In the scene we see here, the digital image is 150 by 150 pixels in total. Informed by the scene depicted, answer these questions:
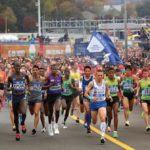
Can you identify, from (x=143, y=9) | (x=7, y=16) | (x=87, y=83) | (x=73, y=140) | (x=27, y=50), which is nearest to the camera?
(x=73, y=140)

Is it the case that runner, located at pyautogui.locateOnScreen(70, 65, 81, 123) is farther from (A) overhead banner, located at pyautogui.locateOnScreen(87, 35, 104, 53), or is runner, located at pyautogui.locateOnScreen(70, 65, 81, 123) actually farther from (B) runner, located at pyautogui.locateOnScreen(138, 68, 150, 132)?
(A) overhead banner, located at pyautogui.locateOnScreen(87, 35, 104, 53)

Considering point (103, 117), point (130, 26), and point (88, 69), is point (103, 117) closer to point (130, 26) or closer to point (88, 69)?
point (88, 69)

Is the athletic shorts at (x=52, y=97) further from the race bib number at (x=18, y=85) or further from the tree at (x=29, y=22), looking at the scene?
the tree at (x=29, y=22)

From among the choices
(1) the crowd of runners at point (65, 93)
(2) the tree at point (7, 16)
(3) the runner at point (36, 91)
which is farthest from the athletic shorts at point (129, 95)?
(2) the tree at point (7, 16)

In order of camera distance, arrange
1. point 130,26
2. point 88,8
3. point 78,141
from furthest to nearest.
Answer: point 88,8 < point 130,26 < point 78,141

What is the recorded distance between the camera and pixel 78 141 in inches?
578

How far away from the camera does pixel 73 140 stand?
14.9m

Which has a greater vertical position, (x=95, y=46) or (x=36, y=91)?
(x=95, y=46)

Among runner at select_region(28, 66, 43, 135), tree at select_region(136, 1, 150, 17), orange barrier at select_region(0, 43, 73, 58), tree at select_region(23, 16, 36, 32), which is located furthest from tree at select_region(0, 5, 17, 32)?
runner at select_region(28, 66, 43, 135)

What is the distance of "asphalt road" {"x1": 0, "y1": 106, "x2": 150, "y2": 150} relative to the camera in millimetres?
13750

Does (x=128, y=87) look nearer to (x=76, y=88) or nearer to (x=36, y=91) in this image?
(x=76, y=88)

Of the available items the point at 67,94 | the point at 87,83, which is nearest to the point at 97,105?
the point at 87,83

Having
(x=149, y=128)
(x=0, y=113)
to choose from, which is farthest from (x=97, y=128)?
(x=0, y=113)

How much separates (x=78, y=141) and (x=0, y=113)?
26.1 feet
